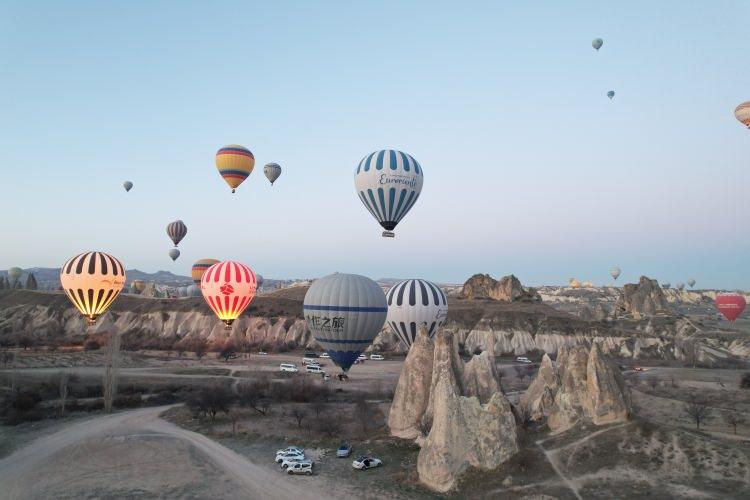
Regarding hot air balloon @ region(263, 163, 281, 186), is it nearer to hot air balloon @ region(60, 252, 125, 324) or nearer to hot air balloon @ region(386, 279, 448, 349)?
hot air balloon @ region(60, 252, 125, 324)

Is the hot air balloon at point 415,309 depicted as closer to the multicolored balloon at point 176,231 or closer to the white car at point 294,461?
the white car at point 294,461

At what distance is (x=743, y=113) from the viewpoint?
46.9m

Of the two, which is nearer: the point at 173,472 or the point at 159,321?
the point at 173,472

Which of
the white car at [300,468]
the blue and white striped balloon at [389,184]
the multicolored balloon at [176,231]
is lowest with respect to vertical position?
the white car at [300,468]

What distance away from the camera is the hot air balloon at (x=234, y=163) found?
163 feet

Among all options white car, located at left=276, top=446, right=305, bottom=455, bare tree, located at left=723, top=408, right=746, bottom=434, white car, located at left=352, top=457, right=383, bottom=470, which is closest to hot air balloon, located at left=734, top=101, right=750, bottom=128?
→ bare tree, located at left=723, top=408, right=746, bottom=434

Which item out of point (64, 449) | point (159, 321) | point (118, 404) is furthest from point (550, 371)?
point (159, 321)

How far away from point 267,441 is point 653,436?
2206 cm

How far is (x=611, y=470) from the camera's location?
67.0 feet

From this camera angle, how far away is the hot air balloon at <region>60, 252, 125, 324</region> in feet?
128

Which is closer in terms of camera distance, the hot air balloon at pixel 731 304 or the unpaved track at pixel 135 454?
the unpaved track at pixel 135 454

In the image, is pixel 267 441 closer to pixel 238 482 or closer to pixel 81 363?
pixel 238 482

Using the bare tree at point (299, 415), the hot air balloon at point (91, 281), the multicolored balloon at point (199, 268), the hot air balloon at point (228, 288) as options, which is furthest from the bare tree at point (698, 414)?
the multicolored balloon at point (199, 268)

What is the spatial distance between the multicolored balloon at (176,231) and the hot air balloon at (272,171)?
33069mm
